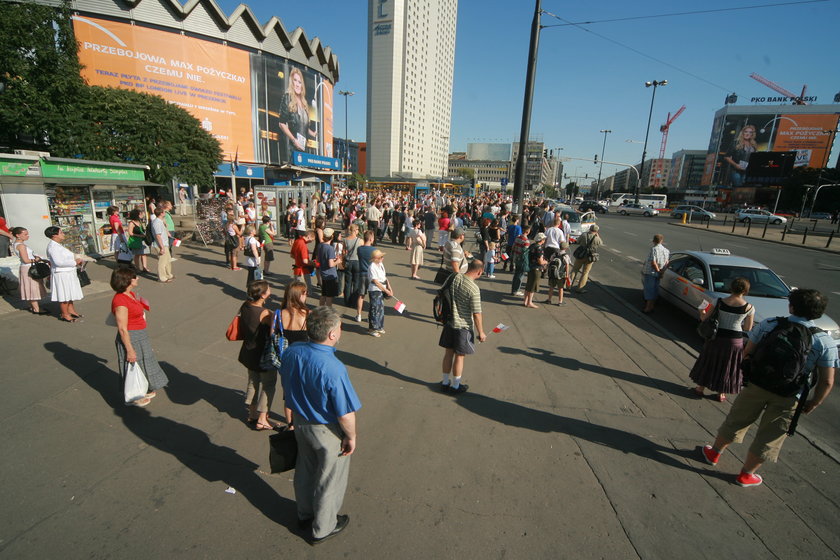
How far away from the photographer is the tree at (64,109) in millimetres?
14727

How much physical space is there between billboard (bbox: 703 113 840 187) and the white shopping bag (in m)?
105

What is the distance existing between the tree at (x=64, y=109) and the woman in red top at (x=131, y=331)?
51.3ft

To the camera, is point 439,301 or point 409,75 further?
point 409,75

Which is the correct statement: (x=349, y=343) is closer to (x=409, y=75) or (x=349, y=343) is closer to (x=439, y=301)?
(x=439, y=301)

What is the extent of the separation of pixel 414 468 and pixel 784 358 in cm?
332

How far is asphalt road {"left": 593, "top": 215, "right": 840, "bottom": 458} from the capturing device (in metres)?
4.86

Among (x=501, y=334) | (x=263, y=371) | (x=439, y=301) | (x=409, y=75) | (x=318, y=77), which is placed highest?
(x=409, y=75)

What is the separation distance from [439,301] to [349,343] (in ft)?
7.11

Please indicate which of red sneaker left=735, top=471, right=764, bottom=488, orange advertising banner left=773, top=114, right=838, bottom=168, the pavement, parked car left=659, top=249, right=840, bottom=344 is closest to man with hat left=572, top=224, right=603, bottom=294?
parked car left=659, top=249, right=840, bottom=344

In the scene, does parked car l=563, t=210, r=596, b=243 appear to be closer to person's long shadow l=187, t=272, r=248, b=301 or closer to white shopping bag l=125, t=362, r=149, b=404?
person's long shadow l=187, t=272, r=248, b=301

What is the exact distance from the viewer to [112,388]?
468cm

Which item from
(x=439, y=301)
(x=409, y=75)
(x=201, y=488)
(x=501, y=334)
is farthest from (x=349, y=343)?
(x=409, y=75)

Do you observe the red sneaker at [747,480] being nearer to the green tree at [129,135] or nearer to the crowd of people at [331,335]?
the crowd of people at [331,335]

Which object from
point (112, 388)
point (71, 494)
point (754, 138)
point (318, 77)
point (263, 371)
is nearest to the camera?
point (71, 494)
